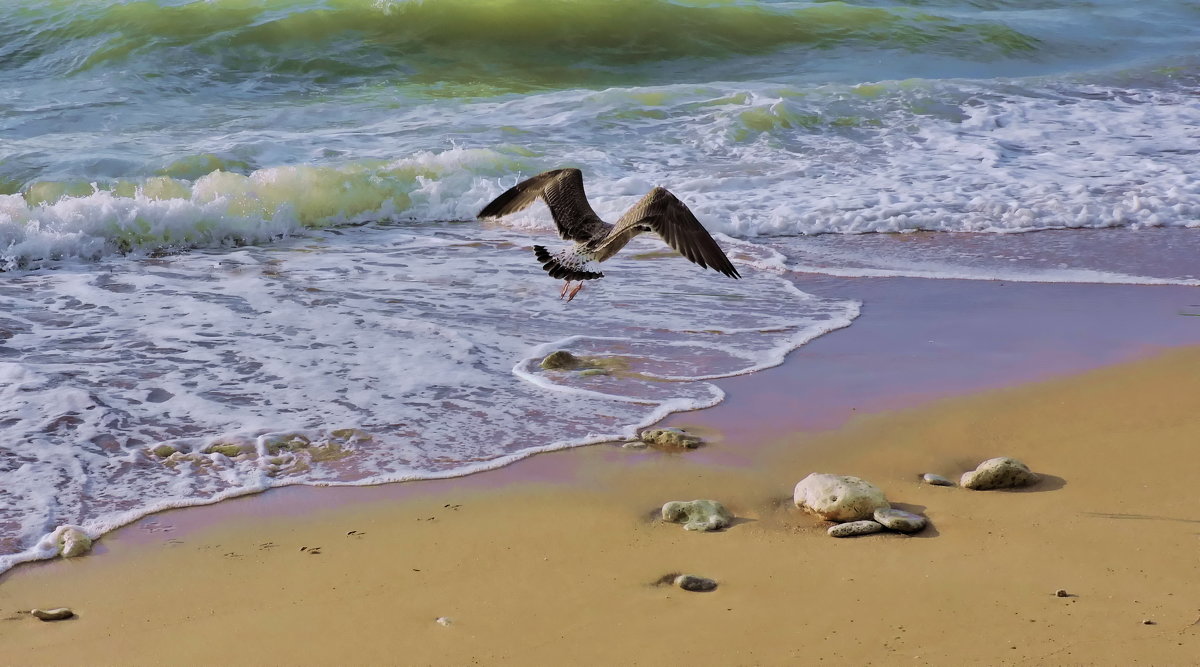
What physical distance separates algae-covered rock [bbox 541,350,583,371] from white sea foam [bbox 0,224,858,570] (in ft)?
0.19

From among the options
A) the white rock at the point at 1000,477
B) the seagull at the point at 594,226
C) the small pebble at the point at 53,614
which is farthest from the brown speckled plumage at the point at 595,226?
→ the small pebble at the point at 53,614

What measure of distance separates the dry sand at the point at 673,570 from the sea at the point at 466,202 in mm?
384

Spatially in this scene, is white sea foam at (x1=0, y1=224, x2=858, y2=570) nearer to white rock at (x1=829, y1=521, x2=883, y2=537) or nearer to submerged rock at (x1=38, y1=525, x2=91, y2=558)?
submerged rock at (x1=38, y1=525, x2=91, y2=558)

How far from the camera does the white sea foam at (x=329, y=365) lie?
4.23 meters

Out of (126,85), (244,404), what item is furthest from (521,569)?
(126,85)

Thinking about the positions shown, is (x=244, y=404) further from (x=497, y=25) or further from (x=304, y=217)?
(x=497, y=25)

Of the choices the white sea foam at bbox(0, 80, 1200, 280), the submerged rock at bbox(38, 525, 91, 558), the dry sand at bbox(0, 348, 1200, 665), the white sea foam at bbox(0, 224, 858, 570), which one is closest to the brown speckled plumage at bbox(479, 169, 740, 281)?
the white sea foam at bbox(0, 224, 858, 570)

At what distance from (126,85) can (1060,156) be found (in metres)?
10.4

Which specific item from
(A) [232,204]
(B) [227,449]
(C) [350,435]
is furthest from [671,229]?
(A) [232,204]

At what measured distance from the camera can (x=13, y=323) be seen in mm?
6090

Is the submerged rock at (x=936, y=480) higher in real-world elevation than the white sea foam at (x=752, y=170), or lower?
lower

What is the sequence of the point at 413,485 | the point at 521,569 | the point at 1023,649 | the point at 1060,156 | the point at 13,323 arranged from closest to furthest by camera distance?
the point at 1023,649, the point at 521,569, the point at 413,485, the point at 13,323, the point at 1060,156

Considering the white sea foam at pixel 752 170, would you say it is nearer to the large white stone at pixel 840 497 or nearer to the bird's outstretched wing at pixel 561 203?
the bird's outstretched wing at pixel 561 203

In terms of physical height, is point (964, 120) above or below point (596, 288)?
above
